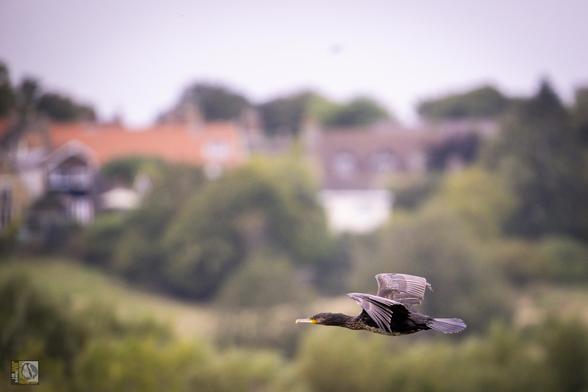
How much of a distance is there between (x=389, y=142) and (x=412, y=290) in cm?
5759

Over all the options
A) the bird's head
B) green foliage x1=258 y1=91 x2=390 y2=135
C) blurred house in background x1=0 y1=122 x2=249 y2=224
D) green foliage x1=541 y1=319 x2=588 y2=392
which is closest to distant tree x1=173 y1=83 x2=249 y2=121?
green foliage x1=258 y1=91 x2=390 y2=135

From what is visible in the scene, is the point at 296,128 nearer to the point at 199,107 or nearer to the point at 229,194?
the point at 199,107

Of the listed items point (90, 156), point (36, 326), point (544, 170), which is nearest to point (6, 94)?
point (90, 156)

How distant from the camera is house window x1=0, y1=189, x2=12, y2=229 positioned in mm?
49931

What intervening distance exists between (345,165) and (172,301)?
801 inches

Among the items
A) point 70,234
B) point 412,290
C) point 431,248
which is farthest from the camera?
point 70,234

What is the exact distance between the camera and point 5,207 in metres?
50.3

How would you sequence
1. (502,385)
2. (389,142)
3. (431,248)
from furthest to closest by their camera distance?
(389,142), (431,248), (502,385)

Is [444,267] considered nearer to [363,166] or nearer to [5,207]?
[363,166]

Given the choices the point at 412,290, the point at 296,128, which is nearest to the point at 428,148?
the point at 296,128

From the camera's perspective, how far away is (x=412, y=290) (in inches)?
405

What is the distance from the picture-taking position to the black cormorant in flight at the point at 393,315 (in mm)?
8898

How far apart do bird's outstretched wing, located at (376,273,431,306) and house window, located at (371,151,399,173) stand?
180 feet

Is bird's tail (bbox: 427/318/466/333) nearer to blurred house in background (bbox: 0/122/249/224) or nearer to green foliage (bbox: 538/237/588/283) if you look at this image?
blurred house in background (bbox: 0/122/249/224)
